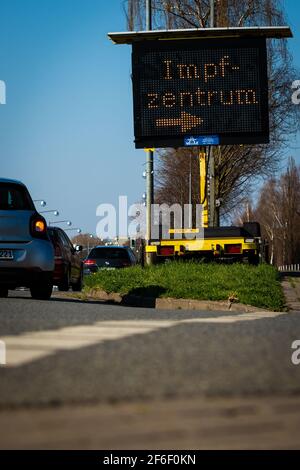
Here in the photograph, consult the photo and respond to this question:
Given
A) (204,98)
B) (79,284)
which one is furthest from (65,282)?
(204,98)

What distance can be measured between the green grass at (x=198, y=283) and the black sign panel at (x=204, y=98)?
9.59ft

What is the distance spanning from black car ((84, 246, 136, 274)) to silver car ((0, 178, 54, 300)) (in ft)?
49.3

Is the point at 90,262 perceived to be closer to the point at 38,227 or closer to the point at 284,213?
the point at 38,227

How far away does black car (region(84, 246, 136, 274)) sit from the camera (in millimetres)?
28114

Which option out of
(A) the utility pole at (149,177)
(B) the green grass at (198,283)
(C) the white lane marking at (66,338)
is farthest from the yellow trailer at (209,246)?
(C) the white lane marking at (66,338)

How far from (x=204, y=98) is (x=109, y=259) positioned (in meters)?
9.29

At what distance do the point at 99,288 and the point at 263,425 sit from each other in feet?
45.2

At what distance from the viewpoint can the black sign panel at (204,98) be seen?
20.1 meters

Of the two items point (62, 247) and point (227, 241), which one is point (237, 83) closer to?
point (227, 241)

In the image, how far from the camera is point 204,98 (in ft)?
66.2

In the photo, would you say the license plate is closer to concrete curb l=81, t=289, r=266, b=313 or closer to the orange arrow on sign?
concrete curb l=81, t=289, r=266, b=313
